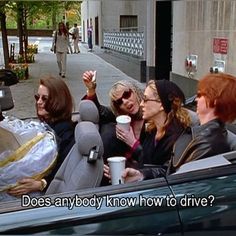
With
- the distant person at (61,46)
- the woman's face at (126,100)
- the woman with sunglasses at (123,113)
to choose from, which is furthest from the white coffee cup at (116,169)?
the distant person at (61,46)

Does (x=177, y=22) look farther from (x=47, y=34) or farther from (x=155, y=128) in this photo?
(x=47, y=34)

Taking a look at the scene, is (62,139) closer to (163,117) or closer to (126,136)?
(126,136)

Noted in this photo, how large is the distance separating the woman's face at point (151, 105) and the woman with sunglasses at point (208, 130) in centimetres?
34

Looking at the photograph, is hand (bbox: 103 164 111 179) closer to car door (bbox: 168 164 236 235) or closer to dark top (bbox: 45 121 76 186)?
dark top (bbox: 45 121 76 186)

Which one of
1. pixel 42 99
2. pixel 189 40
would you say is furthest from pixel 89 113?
pixel 189 40

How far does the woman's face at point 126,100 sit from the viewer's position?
3359mm

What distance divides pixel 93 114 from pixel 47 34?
51029mm

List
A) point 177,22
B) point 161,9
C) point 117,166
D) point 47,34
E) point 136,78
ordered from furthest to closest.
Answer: point 47,34, point 136,78, point 161,9, point 177,22, point 117,166

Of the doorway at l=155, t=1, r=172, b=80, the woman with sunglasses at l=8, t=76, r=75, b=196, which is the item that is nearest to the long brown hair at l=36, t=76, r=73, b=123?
the woman with sunglasses at l=8, t=76, r=75, b=196

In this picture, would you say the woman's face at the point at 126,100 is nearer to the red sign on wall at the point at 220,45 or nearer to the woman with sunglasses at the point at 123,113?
the woman with sunglasses at the point at 123,113

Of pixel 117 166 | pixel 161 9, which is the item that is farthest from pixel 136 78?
pixel 117 166

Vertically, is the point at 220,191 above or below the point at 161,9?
below

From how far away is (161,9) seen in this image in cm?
1280

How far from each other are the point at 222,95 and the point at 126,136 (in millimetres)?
806
